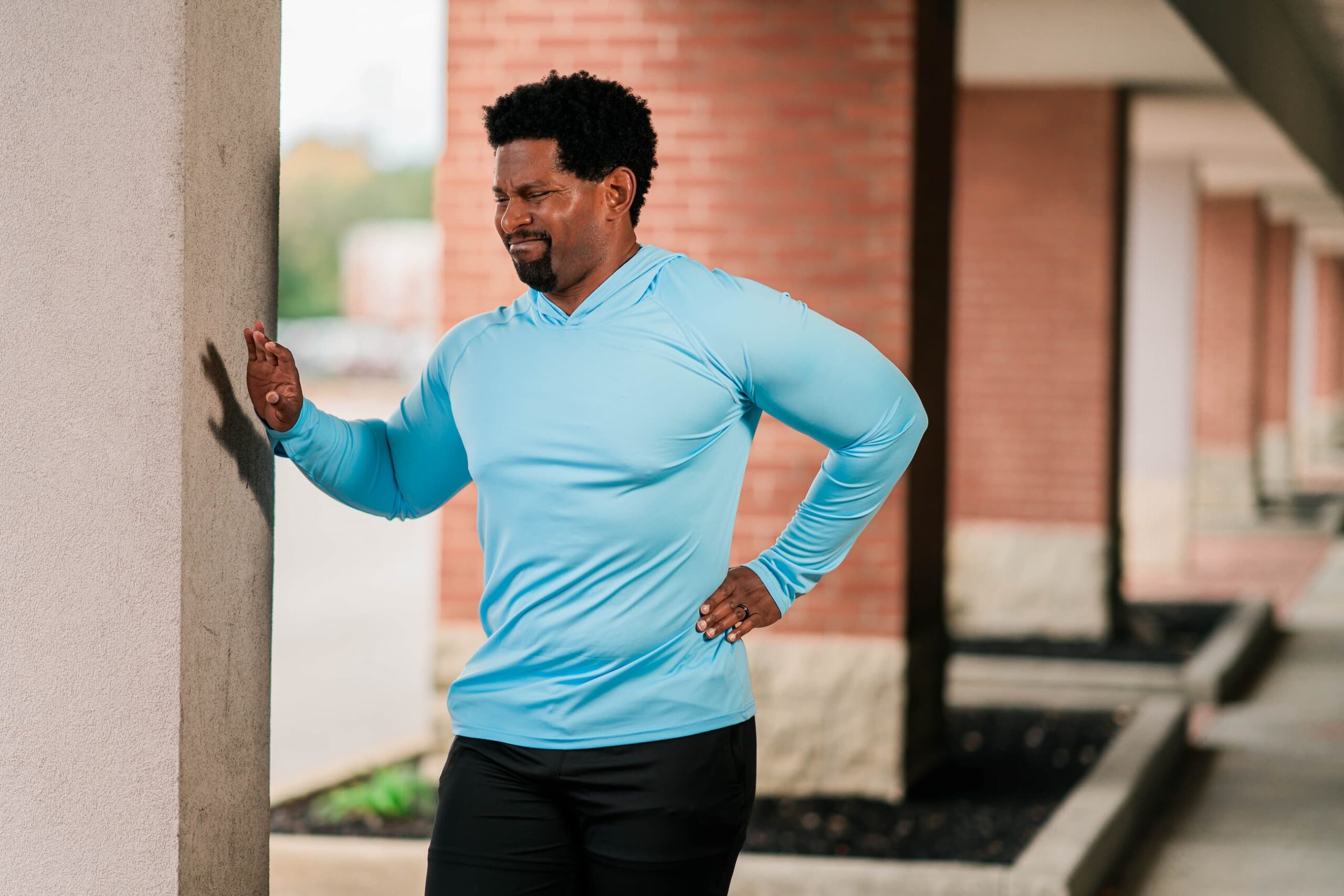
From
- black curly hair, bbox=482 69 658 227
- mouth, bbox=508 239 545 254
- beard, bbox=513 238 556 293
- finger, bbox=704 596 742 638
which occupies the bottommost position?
finger, bbox=704 596 742 638

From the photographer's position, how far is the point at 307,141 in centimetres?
10081

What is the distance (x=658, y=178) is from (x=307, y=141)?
9777 cm

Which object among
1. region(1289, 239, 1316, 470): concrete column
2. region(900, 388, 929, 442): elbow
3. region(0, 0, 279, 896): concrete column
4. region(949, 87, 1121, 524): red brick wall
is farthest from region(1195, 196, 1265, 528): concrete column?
region(0, 0, 279, 896): concrete column

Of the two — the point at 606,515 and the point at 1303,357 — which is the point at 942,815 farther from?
the point at 1303,357

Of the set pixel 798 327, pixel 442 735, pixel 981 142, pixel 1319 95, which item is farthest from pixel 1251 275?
pixel 798 327

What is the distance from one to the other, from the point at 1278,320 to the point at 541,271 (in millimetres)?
26765

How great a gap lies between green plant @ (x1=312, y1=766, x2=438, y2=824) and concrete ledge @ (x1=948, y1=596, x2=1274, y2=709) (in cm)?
326

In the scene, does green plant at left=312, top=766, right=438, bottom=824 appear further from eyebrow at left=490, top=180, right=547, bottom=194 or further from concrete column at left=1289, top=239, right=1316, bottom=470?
concrete column at left=1289, top=239, right=1316, bottom=470

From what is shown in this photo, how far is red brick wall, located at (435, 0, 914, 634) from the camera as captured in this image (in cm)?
664

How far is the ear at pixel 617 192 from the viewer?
2.76 meters

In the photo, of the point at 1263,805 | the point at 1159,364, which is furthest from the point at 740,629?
the point at 1159,364

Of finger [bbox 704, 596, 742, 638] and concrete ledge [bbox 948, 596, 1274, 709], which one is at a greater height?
finger [bbox 704, 596, 742, 638]

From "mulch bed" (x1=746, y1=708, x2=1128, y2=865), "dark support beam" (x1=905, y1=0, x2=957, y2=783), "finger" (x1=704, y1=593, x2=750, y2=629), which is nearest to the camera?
"finger" (x1=704, y1=593, x2=750, y2=629)

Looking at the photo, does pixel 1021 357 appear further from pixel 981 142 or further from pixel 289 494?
pixel 289 494
